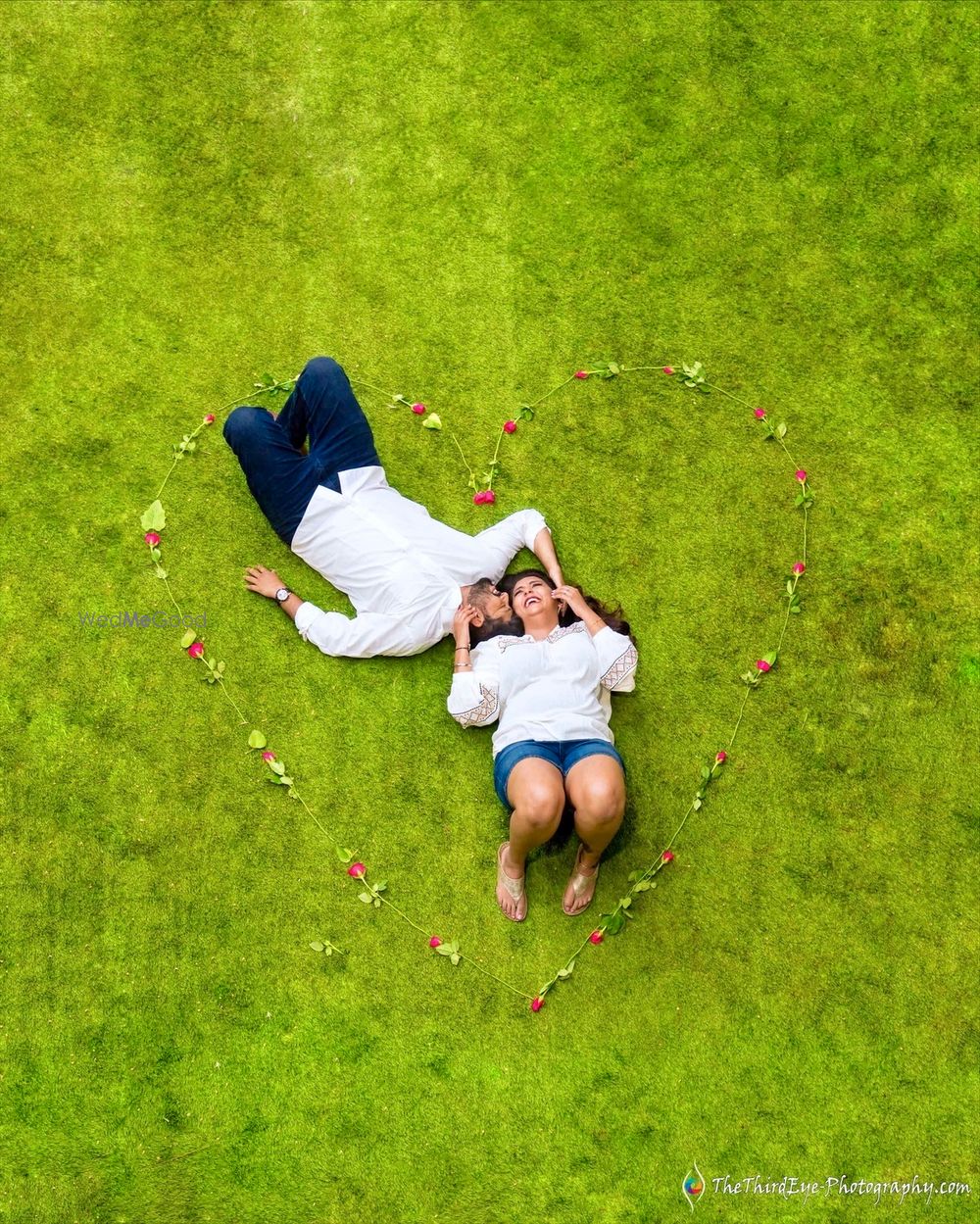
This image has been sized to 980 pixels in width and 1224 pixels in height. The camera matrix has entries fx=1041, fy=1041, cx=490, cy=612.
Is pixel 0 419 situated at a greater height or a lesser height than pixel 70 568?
greater

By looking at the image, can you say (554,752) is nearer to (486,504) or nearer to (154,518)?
(486,504)

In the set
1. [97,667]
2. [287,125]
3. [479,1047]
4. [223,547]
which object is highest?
[287,125]

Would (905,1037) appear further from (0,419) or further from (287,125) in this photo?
(287,125)

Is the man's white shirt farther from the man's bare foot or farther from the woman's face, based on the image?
the man's bare foot

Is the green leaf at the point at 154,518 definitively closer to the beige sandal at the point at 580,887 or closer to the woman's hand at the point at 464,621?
the woman's hand at the point at 464,621

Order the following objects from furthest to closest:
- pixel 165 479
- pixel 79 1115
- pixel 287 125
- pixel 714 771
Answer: pixel 287 125 < pixel 165 479 < pixel 714 771 < pixel 79 1115

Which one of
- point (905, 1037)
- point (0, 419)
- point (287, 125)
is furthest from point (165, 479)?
point (905, 1037)

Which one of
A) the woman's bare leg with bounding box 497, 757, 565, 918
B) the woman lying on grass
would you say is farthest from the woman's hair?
the woman's bare leg with bounding box 497, 757, 565, 918

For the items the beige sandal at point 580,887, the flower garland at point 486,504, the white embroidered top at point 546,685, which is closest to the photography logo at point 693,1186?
the flower garland at point 486,504
